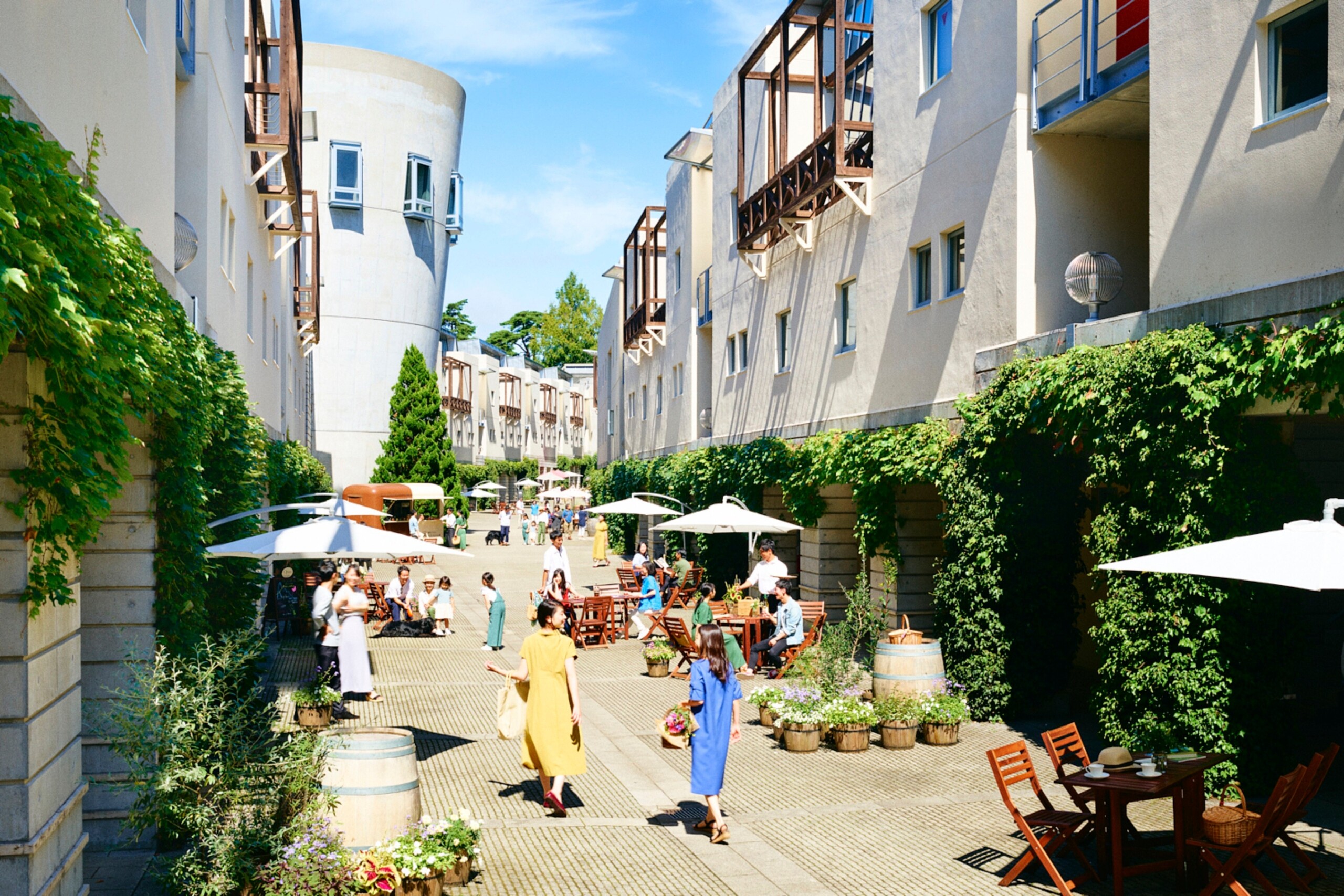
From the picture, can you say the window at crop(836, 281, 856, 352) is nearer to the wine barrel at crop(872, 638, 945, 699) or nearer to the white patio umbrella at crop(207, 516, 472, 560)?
the wine barrel at crop(872, 638, 945, 699)

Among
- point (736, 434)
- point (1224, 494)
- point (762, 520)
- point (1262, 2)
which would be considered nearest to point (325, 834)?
point (1224, 494)

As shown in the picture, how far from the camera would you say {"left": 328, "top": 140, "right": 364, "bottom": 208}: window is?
4703 centimetres

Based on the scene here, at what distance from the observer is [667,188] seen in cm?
3597

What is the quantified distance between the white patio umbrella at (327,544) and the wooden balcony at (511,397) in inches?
2544

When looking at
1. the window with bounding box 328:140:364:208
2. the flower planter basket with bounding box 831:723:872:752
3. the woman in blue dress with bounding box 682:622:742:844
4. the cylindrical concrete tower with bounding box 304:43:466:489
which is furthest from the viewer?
the window with bounding box 328:140:364:208

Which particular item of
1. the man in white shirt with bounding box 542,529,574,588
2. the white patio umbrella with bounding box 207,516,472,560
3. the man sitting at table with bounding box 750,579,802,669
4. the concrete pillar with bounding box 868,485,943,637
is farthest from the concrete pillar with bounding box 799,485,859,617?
the white patio umbrella with bounding box 207,516,472,560

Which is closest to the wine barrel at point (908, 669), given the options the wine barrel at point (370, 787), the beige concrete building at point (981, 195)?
the beige concrete building at point (981, 195)

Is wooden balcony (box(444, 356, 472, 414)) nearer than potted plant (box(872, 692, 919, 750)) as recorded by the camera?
No

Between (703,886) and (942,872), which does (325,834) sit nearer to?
(703,886)

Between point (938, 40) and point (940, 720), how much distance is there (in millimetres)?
10312

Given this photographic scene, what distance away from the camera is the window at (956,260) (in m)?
15.9

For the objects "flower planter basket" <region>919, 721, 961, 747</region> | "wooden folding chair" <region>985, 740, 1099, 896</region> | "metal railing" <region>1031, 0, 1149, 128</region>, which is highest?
"metal railing" <region>1031, 0, 1149, 128</region>

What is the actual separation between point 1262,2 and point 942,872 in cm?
810

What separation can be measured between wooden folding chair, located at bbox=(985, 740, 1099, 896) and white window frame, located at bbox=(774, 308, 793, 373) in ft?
51.3
